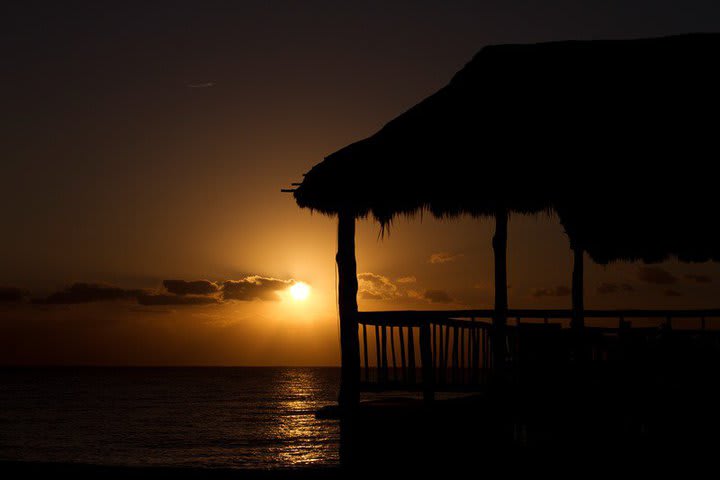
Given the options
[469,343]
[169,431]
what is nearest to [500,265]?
[469,343]

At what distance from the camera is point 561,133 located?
260 inches

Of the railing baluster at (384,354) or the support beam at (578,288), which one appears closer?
the railing baluster at (384,354)

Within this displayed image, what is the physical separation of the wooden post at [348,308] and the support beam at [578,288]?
4750mm

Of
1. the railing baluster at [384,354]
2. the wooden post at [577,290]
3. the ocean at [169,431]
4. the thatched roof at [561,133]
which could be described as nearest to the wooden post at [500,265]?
the railing baluster at [384,354]

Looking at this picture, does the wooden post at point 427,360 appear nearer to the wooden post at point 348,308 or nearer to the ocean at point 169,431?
the wooden post at point 348,308

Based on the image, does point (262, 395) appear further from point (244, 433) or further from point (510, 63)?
point (510, 63)

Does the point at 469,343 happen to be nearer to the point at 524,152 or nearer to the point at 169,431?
the point at 524,152

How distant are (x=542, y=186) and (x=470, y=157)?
0.69 metres

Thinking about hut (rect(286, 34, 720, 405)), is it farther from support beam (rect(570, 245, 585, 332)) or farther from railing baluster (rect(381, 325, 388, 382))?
support beam (rect(570, 245, 585, 332))

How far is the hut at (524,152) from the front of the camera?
6367 millimetres

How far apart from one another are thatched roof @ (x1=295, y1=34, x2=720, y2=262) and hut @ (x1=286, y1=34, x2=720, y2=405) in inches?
0.5

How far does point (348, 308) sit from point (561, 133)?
420 cm

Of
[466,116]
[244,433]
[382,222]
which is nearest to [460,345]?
[382,222]

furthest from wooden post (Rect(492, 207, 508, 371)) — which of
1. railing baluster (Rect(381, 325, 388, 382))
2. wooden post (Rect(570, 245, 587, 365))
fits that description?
wooden post (Rect(570, 245, 587, 365))
